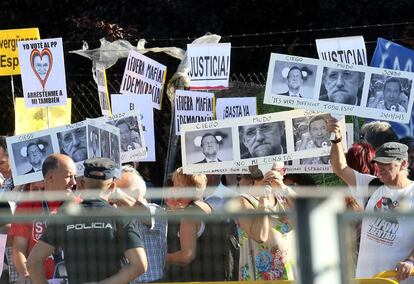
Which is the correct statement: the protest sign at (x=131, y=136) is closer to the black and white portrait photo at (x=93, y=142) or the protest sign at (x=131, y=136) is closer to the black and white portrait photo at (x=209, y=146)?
the black and white portrait photo at (x=93, y=142)

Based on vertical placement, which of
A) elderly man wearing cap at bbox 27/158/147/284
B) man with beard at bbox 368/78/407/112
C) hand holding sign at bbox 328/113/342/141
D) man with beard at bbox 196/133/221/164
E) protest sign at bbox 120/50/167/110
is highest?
protest sign at bbox 120/50/167/110

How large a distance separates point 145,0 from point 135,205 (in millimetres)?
8280

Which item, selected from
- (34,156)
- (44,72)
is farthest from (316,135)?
(44,72)

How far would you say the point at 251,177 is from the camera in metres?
6.95

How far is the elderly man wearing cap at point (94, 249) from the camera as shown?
4422mm

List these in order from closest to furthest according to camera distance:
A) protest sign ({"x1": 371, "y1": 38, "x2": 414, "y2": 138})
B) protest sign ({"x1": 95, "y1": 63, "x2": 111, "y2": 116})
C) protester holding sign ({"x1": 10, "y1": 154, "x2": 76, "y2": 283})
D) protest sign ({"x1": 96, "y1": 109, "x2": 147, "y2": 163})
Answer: protester holding sign ({"x1": 10, "y1": 154, "x2": 76, "y2": 283}) < protest sign ({"x1": 96, "y1": 109, "x2": 147, "y2": 163}) < protest sign ({"x1": 371, "y1": 38, "x2": 414, "y2": 138}) < protest sign ({"x1": 95, "y1": 63, "x2": 111, "y2": 116})

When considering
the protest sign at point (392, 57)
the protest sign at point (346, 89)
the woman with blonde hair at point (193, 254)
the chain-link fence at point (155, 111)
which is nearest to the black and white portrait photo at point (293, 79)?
the protest sign at point (346, 89)

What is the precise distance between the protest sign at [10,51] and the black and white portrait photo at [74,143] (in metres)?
2.12

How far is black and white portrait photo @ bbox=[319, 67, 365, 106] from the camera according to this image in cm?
714

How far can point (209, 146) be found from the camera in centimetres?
711

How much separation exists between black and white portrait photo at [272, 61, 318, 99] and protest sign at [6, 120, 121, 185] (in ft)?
3.66

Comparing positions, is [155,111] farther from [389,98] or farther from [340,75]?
[389,98]

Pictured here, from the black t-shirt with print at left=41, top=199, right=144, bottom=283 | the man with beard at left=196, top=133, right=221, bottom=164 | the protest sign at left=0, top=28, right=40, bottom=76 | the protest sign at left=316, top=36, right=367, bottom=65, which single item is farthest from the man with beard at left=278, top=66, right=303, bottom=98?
the protest sign at left=0, top=28, right=40, bottom=76

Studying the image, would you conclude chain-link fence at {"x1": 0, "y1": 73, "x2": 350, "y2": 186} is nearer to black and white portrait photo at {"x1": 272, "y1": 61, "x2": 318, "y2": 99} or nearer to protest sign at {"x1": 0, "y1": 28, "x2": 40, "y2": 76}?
protest sign at {"x1": 0, "y1": 28, "x2": 40, "y2": 76}
